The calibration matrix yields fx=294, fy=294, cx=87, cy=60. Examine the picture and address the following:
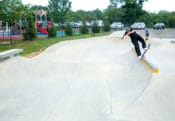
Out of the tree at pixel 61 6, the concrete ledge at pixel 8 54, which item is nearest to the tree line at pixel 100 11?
the tree at pixel 61 6

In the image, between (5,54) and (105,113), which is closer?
(105,113)

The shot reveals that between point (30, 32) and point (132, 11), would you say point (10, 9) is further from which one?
point (132, 11)

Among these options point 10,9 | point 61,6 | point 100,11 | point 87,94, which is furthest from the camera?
point 100,11

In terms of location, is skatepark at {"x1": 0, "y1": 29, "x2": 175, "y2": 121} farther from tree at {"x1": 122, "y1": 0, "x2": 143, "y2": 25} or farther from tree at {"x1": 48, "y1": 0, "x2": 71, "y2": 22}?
tree at {"x1": 48, "y1": 0, "x2": 71, "y2": 22}

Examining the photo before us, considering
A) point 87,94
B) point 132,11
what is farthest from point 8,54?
point 132,11

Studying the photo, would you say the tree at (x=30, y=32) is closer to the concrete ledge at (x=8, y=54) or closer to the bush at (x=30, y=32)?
the bush at (x=30, y=32)

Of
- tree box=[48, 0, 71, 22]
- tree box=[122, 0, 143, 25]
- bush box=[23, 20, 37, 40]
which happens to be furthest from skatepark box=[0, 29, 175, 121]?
tree box=[48, 0, 71, 22]

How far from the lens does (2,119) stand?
20.5 feet

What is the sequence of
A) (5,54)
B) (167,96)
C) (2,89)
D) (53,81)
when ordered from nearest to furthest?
(167,96) < (2,89) < (53,81) < (5,54)

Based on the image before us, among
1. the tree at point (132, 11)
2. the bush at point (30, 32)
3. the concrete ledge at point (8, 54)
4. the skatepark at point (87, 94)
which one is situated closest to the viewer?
the skatepark at point (87, 94)

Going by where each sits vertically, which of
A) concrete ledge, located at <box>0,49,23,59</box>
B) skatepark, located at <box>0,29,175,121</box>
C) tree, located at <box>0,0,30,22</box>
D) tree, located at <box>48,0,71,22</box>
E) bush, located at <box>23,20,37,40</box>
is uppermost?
tree, located at <box>48,0,71,22</box>

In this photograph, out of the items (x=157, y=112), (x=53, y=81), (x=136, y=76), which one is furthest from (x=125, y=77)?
(x=157, y=112)

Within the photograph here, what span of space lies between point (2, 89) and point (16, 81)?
3.83 ft

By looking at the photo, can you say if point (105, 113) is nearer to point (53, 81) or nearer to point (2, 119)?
point (2, 119)
